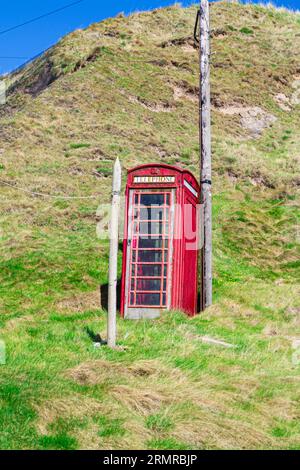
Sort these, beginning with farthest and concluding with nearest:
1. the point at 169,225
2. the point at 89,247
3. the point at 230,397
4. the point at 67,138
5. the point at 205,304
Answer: the point at 67,138 → the point at 89,247 → the point at 205,304 → the point at 169,225 → the point at 230,397

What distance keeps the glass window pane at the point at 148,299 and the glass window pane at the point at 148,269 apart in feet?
1.68

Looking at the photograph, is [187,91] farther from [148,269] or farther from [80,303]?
[148,269]

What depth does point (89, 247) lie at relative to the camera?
1892cm

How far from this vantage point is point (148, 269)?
46.4 feet

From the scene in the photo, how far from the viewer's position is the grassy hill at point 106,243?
24.9 ft

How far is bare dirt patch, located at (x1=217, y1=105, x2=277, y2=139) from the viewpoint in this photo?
3861 centimetres

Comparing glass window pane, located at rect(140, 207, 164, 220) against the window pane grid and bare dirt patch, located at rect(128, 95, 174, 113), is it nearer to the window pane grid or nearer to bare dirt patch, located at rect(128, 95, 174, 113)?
the window pane grid

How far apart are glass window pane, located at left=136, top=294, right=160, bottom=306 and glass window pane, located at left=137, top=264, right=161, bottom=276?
51cm

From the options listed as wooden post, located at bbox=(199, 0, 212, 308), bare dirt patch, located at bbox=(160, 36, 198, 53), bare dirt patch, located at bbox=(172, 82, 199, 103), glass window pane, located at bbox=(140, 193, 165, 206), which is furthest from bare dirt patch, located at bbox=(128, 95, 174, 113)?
glass window pane, located at bbox=(140, 193, 165, 206)

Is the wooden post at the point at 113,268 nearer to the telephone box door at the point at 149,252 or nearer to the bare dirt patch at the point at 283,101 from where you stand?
the telephone box door at the point at 149,252

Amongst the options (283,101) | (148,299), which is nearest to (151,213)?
(148,299)

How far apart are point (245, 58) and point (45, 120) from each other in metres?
19.8
